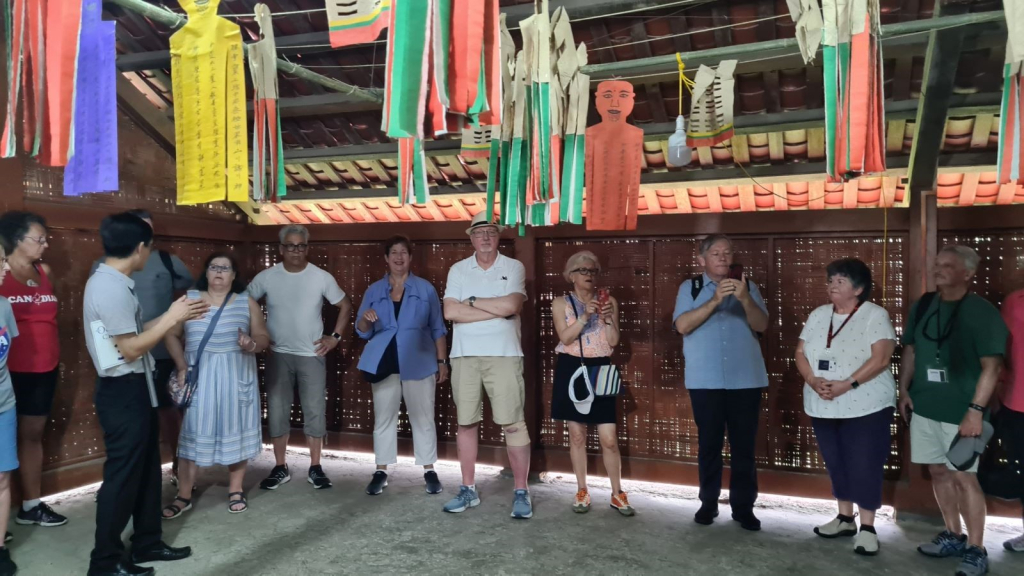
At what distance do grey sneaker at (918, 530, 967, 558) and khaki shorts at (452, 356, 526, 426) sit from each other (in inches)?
84.6

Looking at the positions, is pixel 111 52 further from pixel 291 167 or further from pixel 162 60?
pixel 291 167

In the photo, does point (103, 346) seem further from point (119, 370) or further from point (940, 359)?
point (940, 359)

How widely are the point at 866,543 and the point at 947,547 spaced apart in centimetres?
39

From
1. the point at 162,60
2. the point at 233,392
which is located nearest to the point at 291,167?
the point at 162,60

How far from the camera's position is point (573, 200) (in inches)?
124

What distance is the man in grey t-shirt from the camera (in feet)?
14.2

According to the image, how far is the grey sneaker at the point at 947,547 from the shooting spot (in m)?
3.22

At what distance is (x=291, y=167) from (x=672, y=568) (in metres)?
4.42

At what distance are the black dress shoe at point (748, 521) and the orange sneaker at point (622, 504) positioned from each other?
1.92 feet

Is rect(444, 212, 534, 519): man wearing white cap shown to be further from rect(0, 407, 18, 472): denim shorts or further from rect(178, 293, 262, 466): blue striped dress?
rect(0, 407, 18, 472): denim shorts

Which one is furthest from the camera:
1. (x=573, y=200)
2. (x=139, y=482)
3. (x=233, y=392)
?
(x=233, y=392)

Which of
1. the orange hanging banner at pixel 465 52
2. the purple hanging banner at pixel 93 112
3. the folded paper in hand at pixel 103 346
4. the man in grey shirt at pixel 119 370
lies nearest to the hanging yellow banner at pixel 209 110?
the purple hanging banner at pixel 93 112

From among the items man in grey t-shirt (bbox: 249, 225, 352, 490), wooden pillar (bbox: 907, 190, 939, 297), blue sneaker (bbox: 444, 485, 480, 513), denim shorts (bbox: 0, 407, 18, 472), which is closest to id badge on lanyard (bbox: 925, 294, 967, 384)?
wooden pillar (bbox: 907, 190, 939, 297)

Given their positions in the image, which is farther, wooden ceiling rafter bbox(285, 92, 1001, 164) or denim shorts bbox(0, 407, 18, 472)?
wooden ceiling rafter bbox(285, 92, 1001, 164)
